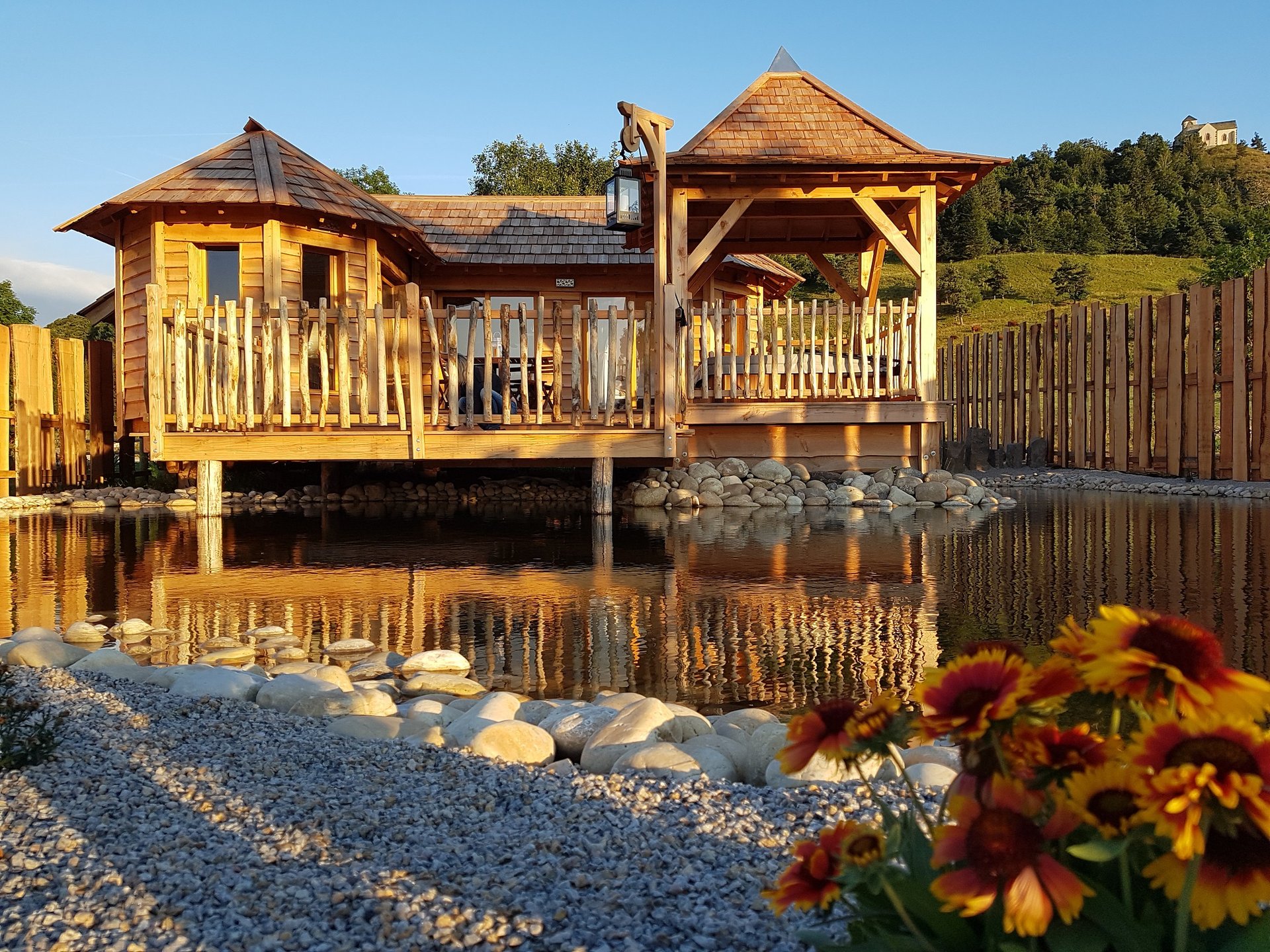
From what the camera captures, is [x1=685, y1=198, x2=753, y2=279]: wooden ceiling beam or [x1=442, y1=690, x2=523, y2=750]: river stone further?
[x1=685, y1=198, x2=753, y2=279]: wooden ceiling beam

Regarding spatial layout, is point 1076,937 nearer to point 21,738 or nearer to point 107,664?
point 21,738

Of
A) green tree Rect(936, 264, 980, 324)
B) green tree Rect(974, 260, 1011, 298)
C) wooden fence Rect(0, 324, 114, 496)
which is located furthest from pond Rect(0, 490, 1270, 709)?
green tree Rect(974, 260, 1011, 298)

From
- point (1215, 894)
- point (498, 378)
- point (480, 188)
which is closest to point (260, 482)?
point (498, 378)

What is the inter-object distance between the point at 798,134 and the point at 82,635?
11473mm

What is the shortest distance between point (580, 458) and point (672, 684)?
23.1 ft

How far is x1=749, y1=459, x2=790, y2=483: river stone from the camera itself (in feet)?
44.8

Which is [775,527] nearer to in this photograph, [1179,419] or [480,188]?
[1179,419]

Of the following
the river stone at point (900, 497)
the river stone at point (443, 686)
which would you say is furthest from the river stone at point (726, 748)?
the river stone at point (900, 497)

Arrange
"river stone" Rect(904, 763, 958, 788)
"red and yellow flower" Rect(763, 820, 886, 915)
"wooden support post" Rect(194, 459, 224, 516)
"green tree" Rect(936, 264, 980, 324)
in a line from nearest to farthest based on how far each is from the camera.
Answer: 1. "red and yellow flower" Rect(763, 820, 886, 915)
2. "river stone" Rect(904, 763, 958, 788)
3. "wooden support post" Rect(194, 459, 224, 516)
4. "green tree" Rect(936, 264, 980, 324)

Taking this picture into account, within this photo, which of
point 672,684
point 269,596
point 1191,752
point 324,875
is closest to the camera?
point 1191,752

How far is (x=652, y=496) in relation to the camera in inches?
528

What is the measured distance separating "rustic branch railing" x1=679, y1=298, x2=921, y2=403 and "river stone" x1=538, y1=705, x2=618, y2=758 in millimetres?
9539

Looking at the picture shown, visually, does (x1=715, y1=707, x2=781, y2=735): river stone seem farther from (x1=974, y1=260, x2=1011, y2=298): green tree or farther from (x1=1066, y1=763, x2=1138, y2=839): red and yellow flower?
(x1=974, y1=260, x2=1011, y2=298): green tree

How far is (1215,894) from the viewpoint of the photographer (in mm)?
1221
